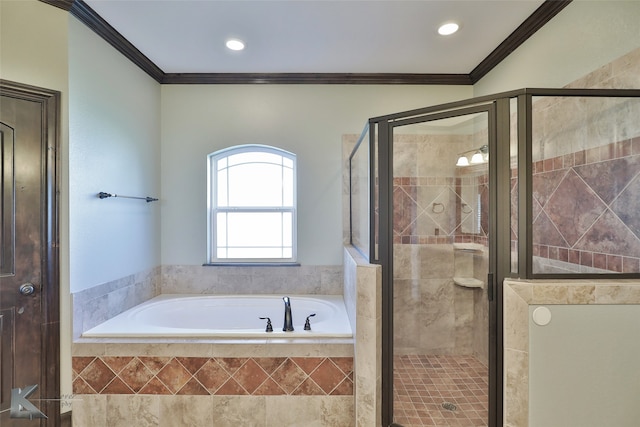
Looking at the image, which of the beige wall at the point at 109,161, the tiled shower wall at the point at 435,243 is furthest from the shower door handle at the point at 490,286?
the beige wall at the point at 109,161

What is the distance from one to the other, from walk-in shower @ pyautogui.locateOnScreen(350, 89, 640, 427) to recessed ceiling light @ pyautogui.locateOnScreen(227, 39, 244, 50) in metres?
1.22

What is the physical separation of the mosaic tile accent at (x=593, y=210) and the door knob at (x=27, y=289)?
8.79ft

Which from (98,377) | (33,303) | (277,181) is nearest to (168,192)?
(277,181)

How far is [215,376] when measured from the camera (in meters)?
1.84

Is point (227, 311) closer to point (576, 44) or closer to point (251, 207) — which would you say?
point (251, 207)

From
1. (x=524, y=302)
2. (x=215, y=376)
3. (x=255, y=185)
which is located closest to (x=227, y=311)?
(x=215, y=376)

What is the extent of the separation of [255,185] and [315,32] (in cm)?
148

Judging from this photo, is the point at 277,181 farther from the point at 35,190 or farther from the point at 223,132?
the point at 35,190

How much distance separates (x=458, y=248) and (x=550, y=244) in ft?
1.99

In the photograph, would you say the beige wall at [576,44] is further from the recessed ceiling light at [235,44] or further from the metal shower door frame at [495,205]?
the recessed ceiling light at [235,44]

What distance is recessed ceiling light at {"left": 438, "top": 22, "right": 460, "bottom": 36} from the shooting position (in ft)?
6.81

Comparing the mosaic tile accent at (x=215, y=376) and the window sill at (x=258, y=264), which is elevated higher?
the window sill at (x=258, y=264)

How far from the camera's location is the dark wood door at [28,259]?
5.51 ft

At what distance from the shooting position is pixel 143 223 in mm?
2615
